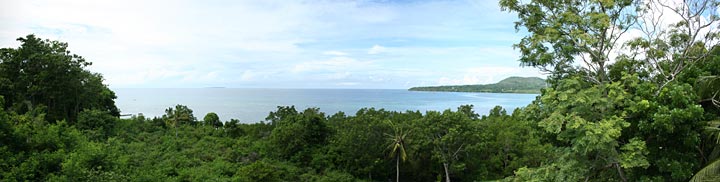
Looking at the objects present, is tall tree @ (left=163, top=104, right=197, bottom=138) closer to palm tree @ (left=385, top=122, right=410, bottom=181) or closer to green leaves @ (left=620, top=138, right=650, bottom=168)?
palm tree @ (left=385, top=122, right=410, bottom=181)

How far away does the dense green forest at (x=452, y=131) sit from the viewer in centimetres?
741

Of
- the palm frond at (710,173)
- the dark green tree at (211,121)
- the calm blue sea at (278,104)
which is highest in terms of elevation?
the palm frond at (710,173)

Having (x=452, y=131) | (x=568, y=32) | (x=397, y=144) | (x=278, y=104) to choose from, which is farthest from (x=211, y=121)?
(x=278, y=104)

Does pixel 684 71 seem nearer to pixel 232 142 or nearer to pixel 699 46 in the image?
pixel 699 46

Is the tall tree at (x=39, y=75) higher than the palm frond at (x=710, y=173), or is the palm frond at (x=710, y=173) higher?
the tall tree at (x=39, y=75)

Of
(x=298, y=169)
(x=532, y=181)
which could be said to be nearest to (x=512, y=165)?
(x=298, y=169)

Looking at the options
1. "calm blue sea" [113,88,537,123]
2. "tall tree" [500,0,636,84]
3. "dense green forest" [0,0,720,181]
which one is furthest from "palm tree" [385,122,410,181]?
"calm blue sea" [113,88,537,123]

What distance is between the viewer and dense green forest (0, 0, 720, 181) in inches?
292

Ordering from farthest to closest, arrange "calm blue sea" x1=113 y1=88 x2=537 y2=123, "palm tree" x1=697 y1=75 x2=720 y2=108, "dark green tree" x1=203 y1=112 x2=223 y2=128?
1. "calm blue sea" x1=113 y1=88 x2=537 y2=123
2. "dark green tree" x1=203 y1=112 x2=223 y2=128
3. "palm tree" x1=697 y1=75 x2=720 y2=108

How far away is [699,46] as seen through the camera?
310 inches

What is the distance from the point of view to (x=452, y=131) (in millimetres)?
22766

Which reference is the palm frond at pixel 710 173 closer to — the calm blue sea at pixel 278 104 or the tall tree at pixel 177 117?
the tall tree at pixel 177 117

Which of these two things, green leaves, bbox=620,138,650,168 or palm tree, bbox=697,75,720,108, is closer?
green leaves, bbox=620,138,650,168

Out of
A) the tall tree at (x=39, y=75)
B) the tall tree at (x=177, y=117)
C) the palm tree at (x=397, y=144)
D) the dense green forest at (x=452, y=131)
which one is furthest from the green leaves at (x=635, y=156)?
the tall tree at (x=177, y=117)
